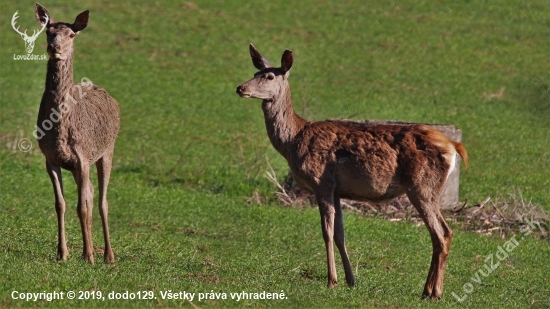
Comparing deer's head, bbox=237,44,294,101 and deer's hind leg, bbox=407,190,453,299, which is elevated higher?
deer's head, bbox=237,44,294,101

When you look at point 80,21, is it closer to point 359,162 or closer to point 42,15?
point 42,15

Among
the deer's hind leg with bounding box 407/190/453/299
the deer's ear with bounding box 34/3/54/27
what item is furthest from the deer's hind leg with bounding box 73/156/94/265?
the deer's hind leg with bounding box 407/190/453/299

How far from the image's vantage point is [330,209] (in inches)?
465

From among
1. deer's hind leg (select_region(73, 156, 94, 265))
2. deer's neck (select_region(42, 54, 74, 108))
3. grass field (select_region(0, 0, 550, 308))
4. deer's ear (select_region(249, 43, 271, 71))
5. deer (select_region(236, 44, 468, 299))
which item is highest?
deer's ear (select_region(249, 43, 271, 71))

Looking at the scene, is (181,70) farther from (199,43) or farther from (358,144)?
(358,144)

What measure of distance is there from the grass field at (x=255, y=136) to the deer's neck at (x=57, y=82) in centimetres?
179

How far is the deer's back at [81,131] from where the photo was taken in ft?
39.4

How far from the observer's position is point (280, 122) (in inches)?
484

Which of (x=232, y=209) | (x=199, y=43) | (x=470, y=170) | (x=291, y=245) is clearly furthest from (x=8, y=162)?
(x=199, y=43)

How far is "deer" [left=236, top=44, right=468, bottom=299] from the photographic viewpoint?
38.0 feet

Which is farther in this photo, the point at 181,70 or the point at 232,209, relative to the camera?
the point at 181,70

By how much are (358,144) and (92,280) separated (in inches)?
130

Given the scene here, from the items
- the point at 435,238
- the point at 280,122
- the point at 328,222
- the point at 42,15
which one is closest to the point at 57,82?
the point at 42,15

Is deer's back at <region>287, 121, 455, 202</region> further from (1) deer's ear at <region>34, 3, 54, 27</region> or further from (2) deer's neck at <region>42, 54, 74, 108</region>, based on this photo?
(1) deer's ear at <region>34, 3, 54, 27</region>
